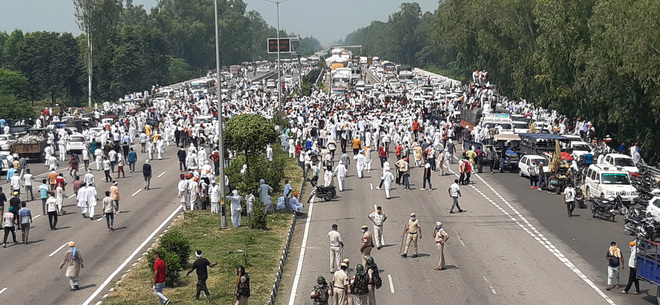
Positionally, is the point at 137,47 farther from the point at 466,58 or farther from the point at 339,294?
the point at 339,294

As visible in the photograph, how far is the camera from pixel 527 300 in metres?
21.2

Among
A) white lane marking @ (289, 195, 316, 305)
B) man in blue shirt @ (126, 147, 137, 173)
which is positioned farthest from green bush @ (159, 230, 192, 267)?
man in blue shirt @ (126, 147, 137, 173)

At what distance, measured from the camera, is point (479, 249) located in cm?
2694

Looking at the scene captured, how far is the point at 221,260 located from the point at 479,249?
8077 mm

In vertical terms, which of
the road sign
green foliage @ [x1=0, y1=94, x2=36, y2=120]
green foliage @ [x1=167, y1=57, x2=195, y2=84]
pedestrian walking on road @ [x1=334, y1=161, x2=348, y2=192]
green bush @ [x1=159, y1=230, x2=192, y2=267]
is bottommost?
green bush @ [x1=159, y1=230, x2=192, y2=267]

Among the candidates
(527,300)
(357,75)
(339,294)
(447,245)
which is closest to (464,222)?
(447,245)

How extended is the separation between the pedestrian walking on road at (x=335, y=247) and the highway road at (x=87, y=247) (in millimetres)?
6050

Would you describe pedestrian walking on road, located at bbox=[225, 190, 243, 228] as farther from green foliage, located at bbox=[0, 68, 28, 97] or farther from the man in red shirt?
green foliage, located at bbox=[0, 68, 28, 97]

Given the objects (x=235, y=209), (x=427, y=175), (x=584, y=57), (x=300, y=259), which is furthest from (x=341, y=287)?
(x=584, y=57)

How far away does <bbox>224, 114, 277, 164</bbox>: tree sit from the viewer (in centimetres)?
3416

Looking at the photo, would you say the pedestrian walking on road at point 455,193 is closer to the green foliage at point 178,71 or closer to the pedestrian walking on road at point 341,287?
the pedestrian walking on road at point 341,287

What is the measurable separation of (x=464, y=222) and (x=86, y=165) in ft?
70.7

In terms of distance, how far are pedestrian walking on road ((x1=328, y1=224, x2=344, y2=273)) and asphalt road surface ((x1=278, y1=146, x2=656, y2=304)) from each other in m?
0.43

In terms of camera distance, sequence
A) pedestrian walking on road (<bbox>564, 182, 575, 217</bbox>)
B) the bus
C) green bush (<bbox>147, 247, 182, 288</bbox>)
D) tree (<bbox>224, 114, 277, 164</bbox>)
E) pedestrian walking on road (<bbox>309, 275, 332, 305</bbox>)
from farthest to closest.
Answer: the bus < tree (<bbox>224, 114, 277, 164</bbox>) < pedestrian walking on road (<bbox>564, 182, 575, 217</bbox>) < green bush (<bbox>147, 247, 182, 288</bbox>) < pedestrian walking on road (<bbox>309, 275, 332, 305</bbox>)
